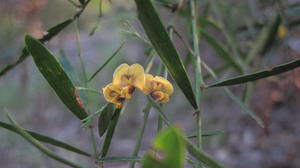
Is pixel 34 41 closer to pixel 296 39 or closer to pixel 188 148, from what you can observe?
pixel 188 148

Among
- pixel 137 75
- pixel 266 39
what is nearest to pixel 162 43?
pixel 137 75

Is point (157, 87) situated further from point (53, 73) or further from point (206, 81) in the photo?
point (206, 81)

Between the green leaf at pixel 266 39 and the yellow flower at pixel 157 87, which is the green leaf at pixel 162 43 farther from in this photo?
the green leaf at pixel 266 39

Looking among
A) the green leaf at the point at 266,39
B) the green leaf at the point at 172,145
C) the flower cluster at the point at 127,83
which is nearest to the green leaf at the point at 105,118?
the flower cluster at the point at 127,83

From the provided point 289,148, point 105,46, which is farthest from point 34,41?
point 105,46

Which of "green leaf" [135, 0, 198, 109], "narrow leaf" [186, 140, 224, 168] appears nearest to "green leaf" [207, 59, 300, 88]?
"green leaf" [135, 0, 198, 109]

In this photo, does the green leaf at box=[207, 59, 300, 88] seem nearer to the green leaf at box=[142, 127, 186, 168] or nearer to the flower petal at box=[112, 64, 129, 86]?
the flower petal at box=[112, 64, 129, 86]
